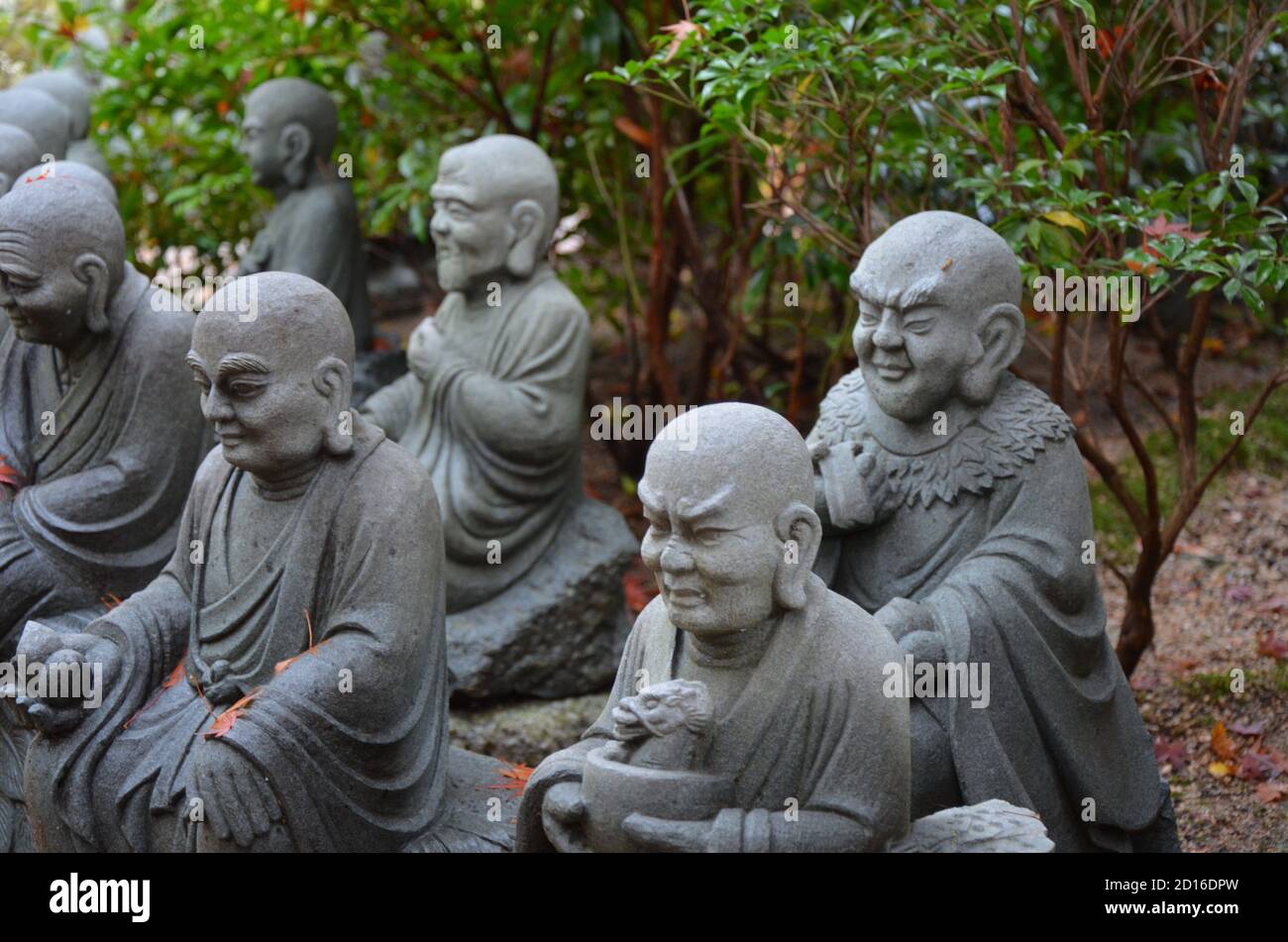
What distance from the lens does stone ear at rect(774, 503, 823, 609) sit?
3793 millimetres

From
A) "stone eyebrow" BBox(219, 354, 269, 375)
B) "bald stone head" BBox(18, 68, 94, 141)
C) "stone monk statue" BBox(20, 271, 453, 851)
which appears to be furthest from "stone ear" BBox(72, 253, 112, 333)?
"bald stone head" BBox(18, 68, 94, 141)

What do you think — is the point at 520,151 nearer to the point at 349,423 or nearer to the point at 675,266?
the point at 675,266

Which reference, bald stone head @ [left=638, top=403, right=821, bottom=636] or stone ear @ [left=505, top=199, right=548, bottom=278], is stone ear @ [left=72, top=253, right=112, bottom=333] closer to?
stone ear @ [left=505, top=199, right=548, bottom=278]

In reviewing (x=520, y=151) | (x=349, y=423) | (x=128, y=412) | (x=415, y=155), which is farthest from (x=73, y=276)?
(x=415, y=155)

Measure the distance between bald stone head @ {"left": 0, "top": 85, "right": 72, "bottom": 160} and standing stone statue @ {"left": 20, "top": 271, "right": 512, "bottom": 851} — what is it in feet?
12.9

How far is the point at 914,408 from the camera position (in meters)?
4.86

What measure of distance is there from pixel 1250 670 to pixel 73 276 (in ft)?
14.7

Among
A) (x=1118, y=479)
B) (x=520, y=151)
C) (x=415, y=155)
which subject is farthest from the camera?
(x=415, y=155)

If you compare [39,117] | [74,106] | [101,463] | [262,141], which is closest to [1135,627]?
[101,463]

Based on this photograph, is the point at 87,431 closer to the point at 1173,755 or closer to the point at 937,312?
the point at 937,312

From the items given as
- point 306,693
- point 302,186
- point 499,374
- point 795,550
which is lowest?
point 306,693

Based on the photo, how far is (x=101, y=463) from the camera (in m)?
5.68

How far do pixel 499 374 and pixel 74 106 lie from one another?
11.3 feet

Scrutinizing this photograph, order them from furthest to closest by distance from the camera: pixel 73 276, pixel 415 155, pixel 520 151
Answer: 1. pixel 415 155
2. pixel 520 151
3. pixel 73 276
